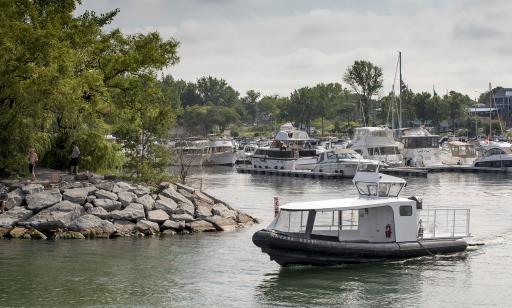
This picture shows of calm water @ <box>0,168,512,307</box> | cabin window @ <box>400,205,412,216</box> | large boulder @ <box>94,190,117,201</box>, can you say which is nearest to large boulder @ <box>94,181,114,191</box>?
large boulder @ <box>94,190,117,201</box>

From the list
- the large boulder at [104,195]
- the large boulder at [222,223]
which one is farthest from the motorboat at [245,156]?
the large boulder at [104,195]

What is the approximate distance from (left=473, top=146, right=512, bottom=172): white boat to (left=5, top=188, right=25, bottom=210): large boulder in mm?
68526

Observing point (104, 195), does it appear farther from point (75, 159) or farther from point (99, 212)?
point (75, 159)

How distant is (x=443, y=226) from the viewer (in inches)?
1774

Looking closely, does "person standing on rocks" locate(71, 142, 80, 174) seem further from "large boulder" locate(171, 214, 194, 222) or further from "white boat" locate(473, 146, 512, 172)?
"white boat" locate(473, 146, 512, 172)

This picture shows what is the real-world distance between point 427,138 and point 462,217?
50761 mm

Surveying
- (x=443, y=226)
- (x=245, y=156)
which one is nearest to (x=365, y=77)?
(x=245, y=156)

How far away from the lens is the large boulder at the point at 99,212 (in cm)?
4069

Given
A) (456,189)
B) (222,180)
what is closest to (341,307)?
(456,189)

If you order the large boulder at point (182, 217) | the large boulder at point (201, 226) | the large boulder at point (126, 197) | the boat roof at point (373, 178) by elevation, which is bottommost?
the large boulder at point (201, 226)

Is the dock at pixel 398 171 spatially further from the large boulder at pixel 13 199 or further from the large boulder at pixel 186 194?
the large boulder at pixel 13 199

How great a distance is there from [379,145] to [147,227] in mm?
60863

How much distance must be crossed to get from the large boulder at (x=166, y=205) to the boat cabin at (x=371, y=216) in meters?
9.66

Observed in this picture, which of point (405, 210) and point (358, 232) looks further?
point (358, 232)
